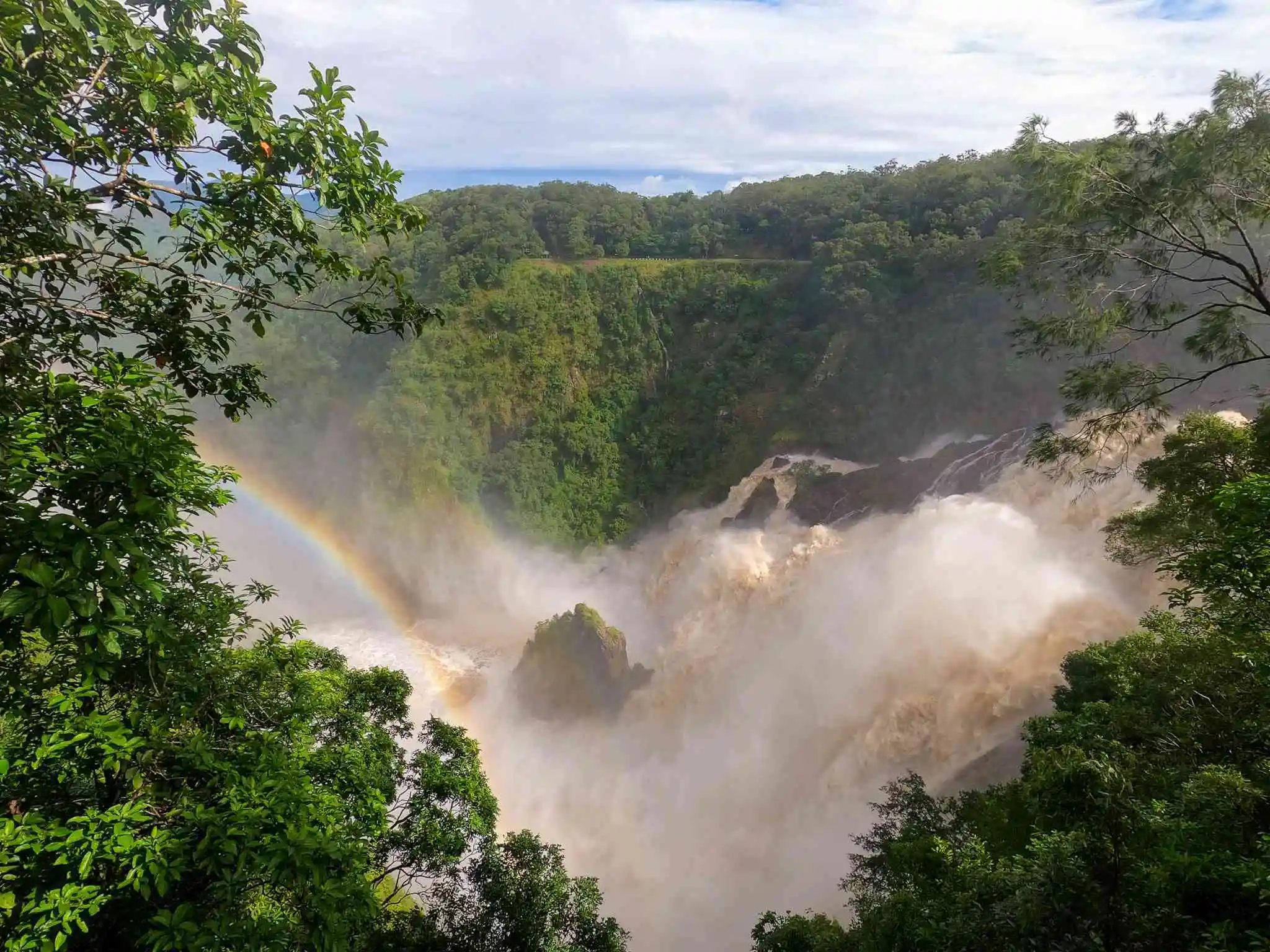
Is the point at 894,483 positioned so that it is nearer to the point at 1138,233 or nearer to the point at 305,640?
the point at 1138,233

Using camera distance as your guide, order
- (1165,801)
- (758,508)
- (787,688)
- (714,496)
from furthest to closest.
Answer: (714,496), (758,508), (787,688), (1165,801)

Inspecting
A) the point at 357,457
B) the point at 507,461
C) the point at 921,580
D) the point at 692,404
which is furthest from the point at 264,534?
the point at 921,580

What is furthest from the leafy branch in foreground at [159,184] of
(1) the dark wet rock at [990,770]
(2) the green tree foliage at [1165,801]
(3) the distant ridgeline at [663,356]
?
(3) the distant ridgeline at [663,356]

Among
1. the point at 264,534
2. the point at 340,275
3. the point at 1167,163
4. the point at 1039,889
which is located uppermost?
the point at 264,534

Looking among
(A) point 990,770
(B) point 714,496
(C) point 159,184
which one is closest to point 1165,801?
(C) point 159,184

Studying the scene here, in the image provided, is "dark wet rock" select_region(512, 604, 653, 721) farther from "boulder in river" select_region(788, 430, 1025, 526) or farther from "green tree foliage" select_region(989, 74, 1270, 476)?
"green tree foliage" select_region(989, 74, 1270, 476)

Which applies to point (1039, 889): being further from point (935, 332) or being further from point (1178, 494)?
point (935, 332)

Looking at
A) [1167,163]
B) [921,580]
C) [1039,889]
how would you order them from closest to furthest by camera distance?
[1039,889], [1167,163], [921,580]

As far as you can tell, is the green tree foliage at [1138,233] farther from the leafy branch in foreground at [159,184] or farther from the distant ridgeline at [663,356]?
the distant ridgeline at [663,356]
